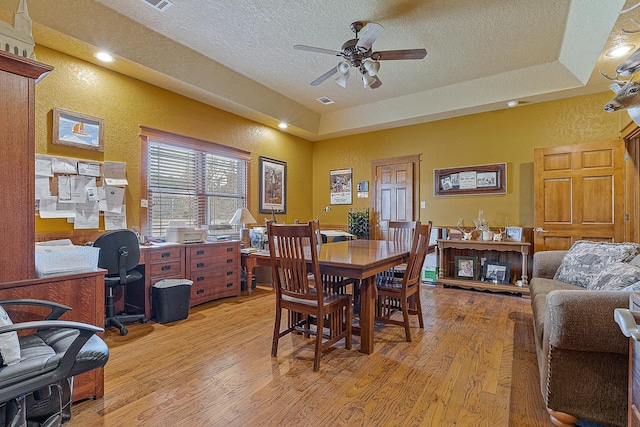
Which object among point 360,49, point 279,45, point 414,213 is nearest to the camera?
point 360,49

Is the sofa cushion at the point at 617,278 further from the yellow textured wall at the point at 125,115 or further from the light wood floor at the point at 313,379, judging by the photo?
the yellow textured wall at the point at 125,115

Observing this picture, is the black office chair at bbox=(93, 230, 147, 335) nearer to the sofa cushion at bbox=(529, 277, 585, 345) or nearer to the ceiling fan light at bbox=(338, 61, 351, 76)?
the ceiling fan light at bbox=(338, 61, 351, 76)

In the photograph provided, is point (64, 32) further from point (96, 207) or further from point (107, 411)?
point (107, 411)

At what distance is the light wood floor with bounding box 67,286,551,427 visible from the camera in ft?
5.51

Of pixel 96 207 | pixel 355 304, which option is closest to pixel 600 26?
pixel 355 304

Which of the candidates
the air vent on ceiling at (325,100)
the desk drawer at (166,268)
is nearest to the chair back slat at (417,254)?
the desk drawer at (166,268)

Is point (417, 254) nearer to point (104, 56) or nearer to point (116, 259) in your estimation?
point (116, 259)

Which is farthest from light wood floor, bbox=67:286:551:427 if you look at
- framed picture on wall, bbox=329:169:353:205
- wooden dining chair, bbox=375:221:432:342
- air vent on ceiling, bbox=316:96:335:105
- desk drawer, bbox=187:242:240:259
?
air vent on ceiling, bbox=316:96:335:105

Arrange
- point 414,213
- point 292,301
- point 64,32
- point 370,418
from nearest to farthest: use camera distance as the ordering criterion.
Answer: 1. point 370,418
2. point 292,301
3. point 64,32
4. point 414,213

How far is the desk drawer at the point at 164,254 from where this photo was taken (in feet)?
10.9

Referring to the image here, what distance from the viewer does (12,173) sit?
60.6 inches

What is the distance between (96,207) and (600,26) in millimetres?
5260

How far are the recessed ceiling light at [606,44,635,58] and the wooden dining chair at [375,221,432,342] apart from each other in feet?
8.31

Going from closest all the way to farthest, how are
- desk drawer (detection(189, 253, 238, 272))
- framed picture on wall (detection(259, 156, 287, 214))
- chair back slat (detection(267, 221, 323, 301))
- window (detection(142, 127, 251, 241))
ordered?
chair back slat (detection(267, 221, 323, 301))
desk drawer (detection(189, 253, 238, 272))
window (detection(142, 127, 251, 241))
framed picture on wall (detection(259, 156, 287, 214))
